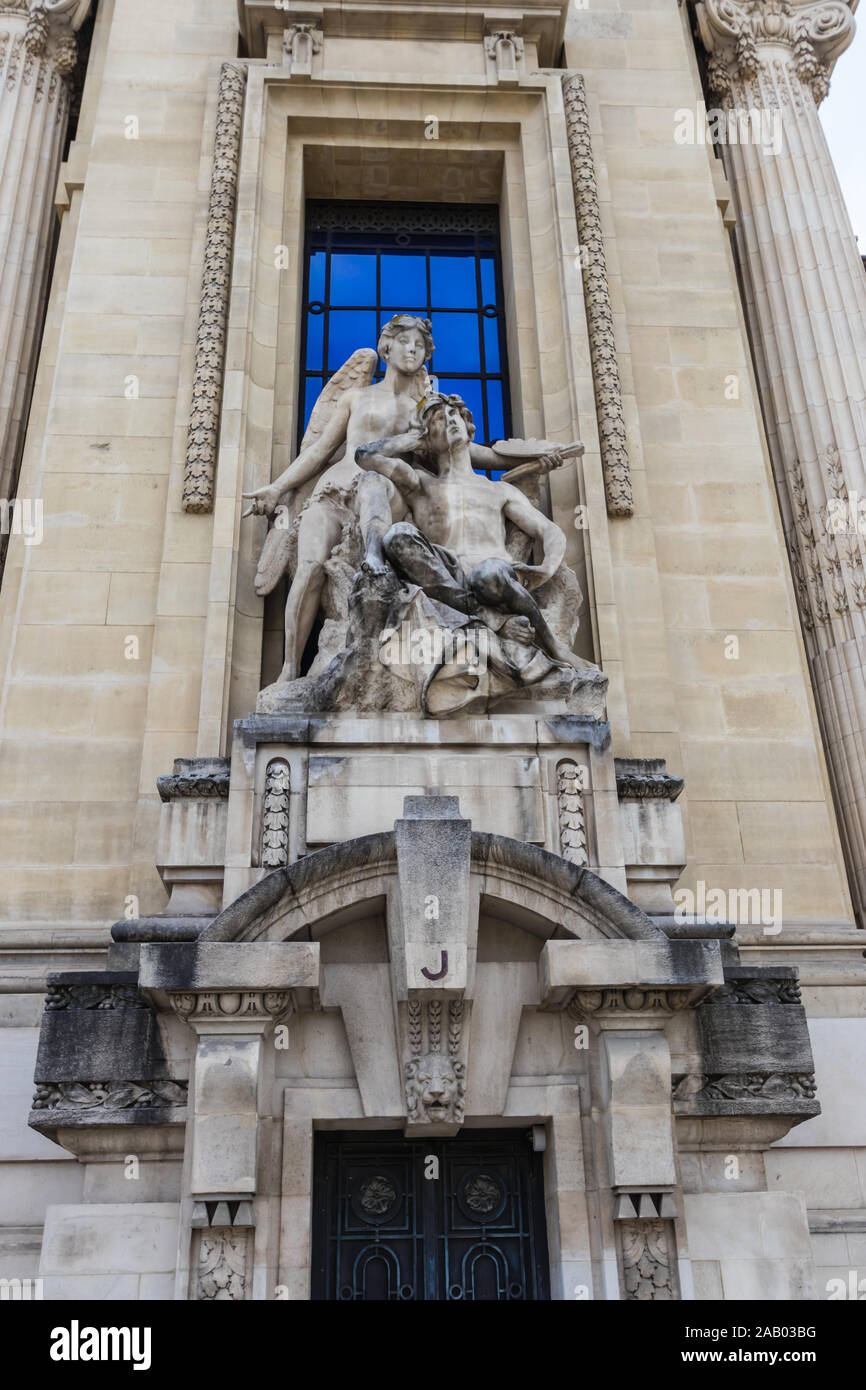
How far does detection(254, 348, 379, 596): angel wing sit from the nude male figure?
3.55 ft

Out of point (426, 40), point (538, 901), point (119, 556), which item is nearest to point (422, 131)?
point (426, 40)

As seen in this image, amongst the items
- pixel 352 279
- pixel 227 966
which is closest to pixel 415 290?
pixel 352 279

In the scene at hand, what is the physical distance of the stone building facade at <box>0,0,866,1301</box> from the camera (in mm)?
9438

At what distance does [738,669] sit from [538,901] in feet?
15.4

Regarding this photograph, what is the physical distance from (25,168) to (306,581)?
8.34 metres

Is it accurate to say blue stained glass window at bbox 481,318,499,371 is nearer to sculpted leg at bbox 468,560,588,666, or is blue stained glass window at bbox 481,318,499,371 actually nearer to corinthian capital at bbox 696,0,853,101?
sculpted leg at bbox 468,560,588,666

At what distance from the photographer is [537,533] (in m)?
12.6

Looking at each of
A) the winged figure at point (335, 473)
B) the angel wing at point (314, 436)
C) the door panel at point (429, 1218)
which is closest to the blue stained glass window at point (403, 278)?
the winged figure at point (335, 473)

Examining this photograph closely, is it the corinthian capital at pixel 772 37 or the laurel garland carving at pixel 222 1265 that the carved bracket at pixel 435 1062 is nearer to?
the laurel garland carving at pixel 222 1265

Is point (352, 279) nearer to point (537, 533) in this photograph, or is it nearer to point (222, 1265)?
point (537, 533)

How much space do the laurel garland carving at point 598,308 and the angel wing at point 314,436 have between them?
8.88ft

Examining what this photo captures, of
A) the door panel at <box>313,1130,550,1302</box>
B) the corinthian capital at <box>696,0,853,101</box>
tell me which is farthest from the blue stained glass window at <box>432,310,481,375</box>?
the door panel at <box>313,1130,550,1302</box>
